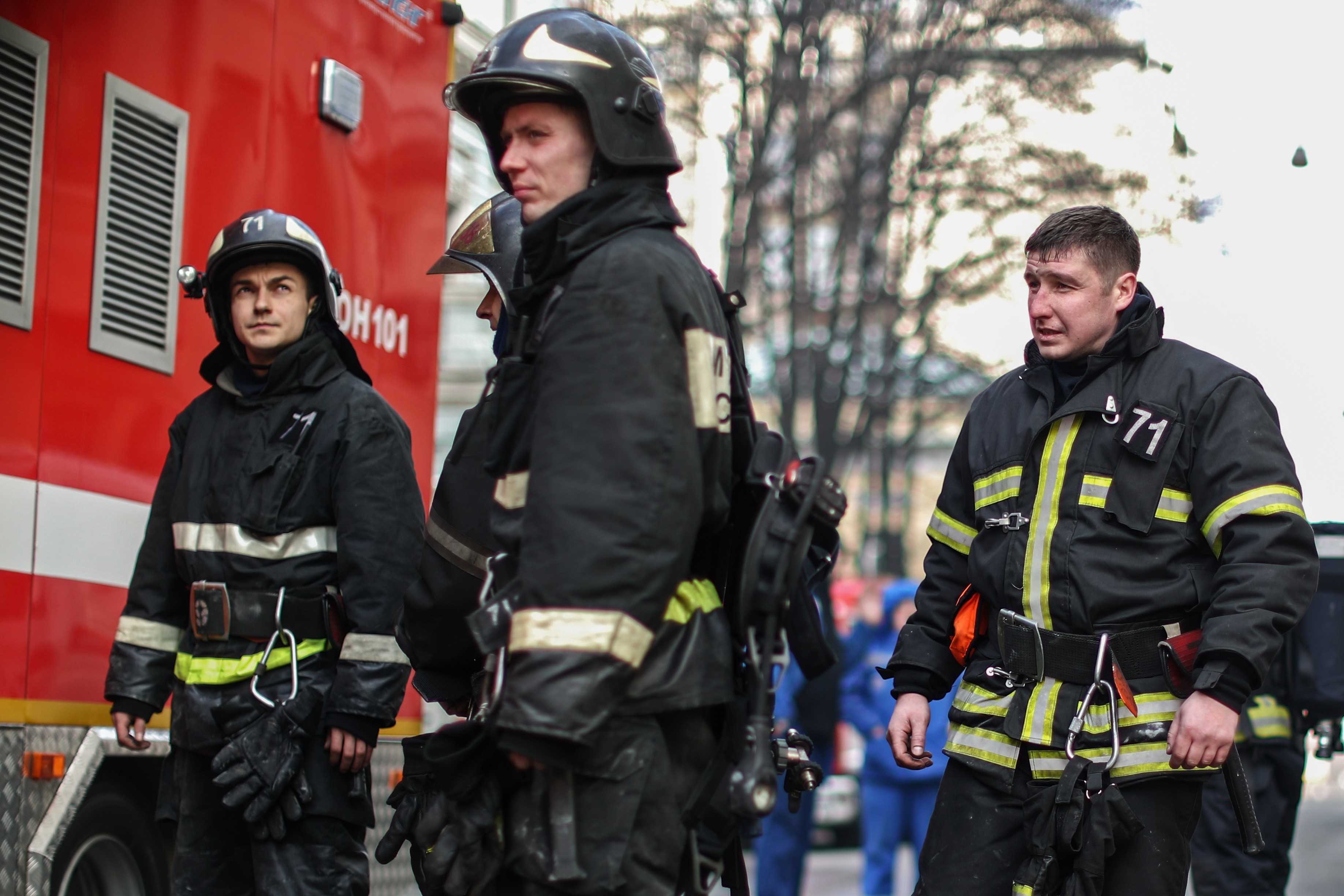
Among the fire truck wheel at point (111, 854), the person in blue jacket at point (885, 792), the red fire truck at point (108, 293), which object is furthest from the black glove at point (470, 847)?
the person in blue jacket at point (885, 792)

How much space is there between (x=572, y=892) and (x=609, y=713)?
360 mm

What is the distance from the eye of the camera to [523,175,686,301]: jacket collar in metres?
3.08

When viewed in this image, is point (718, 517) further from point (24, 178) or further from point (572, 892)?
point (24, 178)

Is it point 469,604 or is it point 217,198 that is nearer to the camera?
point 469,604

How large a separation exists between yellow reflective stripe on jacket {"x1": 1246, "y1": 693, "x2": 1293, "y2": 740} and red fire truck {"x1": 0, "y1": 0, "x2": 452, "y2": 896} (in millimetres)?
3559

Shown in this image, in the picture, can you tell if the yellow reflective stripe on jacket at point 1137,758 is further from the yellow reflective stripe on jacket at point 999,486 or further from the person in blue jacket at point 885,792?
the person in blue jacket at point 885,792

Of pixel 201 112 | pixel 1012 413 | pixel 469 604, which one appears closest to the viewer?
pixel 469 604

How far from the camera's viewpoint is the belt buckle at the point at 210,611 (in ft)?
A: 14.3

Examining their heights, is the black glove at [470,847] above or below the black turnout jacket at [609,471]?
below

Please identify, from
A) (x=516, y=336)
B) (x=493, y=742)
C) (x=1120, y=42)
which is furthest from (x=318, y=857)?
(x=1120, y=42)

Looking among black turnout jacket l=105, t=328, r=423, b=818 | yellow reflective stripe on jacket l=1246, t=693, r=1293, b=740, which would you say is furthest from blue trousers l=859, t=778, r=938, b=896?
black turnout jacket l=105, t=328, r=423, b=818

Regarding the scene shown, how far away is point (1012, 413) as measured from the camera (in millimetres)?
4129

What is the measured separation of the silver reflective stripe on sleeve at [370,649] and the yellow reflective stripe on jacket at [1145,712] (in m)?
1.78

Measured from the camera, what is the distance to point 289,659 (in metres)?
4.33
